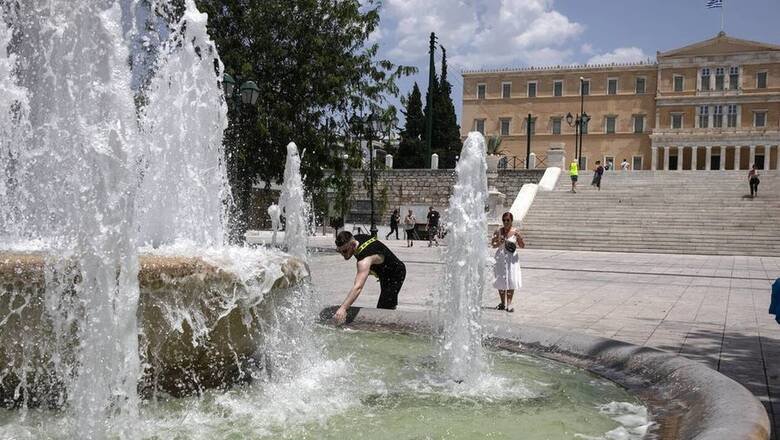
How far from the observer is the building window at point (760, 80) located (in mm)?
54688

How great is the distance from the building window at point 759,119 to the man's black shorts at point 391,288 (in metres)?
57.1

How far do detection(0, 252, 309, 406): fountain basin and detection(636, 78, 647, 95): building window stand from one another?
5972cm

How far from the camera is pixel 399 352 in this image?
5395mm

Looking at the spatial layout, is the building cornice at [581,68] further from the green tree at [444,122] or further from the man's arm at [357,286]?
the man's arm at [357,286]

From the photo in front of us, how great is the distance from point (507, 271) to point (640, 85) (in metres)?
55.5

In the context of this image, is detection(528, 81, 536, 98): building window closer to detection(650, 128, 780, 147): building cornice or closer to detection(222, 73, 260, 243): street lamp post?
detection(650, 128, 780, 147): building cornice

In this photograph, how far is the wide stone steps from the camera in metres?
21.7

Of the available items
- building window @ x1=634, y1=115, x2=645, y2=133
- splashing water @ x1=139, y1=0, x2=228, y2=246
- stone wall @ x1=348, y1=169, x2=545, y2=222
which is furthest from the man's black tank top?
building window @ x1=634, y1=115, x2=645, y2=133

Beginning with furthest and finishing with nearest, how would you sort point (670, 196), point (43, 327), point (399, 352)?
point (670, 196) < point (399, 352) < point (43, 327)

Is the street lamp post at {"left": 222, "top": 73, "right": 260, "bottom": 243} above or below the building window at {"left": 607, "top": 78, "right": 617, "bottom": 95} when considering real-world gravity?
below

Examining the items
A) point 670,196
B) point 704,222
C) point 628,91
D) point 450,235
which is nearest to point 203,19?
point 450,235

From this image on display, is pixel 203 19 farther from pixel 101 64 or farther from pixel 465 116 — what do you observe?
pixel 465 116

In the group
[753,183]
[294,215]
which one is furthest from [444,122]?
[294,215]

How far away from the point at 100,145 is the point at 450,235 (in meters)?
2.78
